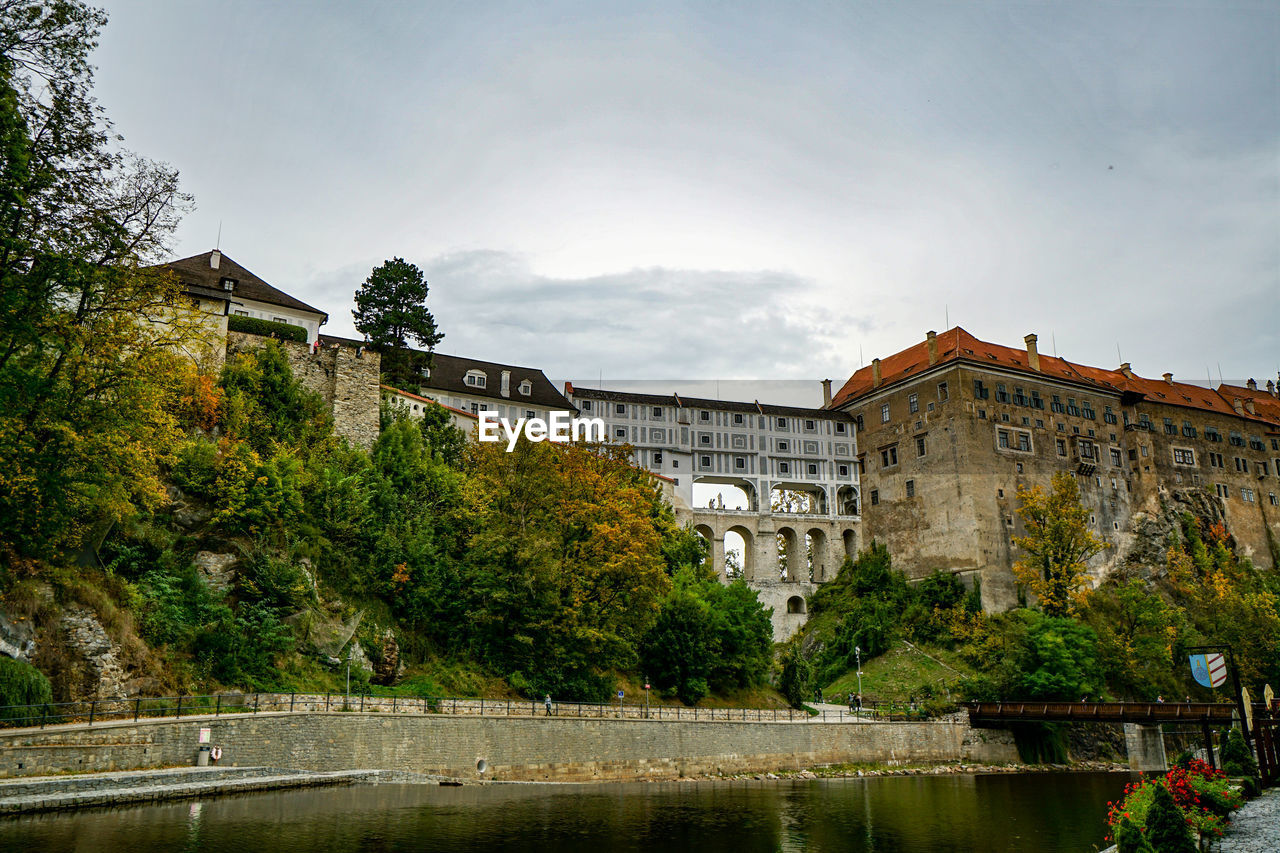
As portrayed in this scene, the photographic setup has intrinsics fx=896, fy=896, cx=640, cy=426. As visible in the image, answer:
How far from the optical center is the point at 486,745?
30625mm

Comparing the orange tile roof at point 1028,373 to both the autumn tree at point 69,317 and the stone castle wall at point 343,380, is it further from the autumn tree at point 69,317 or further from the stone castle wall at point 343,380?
the autumn tree at point 69,317

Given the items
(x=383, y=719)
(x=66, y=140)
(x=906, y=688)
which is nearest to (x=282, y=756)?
(x=383, y=719)

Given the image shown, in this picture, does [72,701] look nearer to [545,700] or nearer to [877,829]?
[545,700]

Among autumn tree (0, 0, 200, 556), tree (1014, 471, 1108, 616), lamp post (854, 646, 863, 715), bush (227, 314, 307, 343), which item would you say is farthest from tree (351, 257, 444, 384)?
tree (1014, 471, 1108, 616)

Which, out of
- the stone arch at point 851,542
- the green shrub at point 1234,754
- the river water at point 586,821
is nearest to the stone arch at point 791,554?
the stone arch at point 851,542

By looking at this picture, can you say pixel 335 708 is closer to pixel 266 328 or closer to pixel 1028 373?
pixel 266 328

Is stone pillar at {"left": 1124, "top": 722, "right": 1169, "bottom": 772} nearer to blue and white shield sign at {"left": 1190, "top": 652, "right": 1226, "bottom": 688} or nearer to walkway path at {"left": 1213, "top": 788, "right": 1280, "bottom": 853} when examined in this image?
walkway path at {"left": 1213, "top": 788, "right": 1280, "bottom": 853}

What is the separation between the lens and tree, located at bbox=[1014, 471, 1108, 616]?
199 ft

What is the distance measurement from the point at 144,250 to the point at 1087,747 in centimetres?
5391

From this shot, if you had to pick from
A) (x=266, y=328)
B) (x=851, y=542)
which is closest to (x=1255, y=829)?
(x=266, y=328)

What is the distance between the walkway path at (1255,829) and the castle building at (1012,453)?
4519 cm

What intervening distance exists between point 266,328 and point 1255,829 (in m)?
42.5

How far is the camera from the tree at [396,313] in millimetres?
53969

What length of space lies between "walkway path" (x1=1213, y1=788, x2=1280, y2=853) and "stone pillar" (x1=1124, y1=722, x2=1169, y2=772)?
34.2 m
